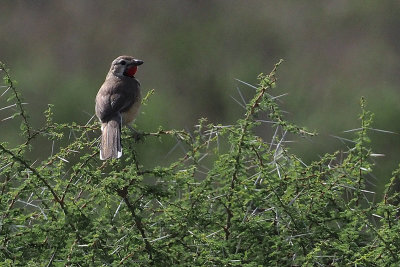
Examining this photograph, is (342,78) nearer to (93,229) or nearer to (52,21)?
(52,21)

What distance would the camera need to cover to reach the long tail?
132 inches

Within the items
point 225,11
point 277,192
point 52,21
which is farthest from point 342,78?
point 277,192

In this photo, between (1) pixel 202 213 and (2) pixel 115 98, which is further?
(2) pixel 115 98

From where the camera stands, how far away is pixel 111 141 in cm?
363

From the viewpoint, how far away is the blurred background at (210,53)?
34.2ft

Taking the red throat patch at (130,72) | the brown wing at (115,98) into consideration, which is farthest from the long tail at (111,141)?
the red throat patch at (130,72)

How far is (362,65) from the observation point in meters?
11.9

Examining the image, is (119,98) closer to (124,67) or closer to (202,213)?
(124,67)

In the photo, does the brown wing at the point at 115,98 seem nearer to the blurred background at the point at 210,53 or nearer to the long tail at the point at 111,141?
the long tail at the point at 111,141

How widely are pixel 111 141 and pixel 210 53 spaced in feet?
28.9

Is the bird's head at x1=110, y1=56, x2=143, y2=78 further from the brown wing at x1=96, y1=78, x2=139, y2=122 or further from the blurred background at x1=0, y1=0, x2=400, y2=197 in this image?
the blurred background at x1=0, y1=0, x2=400, y2=197

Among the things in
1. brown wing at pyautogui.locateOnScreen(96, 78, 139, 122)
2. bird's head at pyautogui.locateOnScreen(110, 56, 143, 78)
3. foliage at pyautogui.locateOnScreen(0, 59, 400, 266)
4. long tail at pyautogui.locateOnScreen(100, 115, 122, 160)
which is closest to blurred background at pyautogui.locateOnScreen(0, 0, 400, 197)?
bird's head at pyautogui.locateOnScreen(110, 56, 143, 78)

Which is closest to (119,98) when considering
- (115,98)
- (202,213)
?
(115,98)

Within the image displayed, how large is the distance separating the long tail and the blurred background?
5.26 meters
